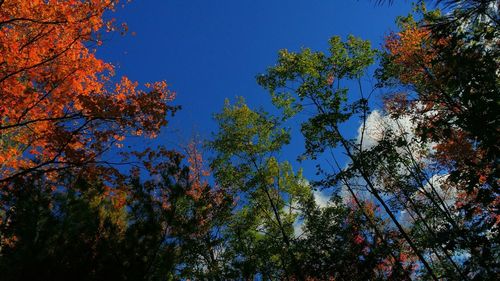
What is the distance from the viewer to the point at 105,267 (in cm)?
521

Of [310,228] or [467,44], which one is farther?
[310,228]

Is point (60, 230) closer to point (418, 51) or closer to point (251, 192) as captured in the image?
point (251, 192)

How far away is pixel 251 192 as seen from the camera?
16.0 meters

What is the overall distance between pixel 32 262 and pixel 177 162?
3.00 metres

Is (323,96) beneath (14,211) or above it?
above

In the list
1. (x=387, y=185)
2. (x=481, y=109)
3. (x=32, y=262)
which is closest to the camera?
(x=481, y=109)

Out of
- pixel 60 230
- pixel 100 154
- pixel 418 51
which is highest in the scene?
pixel 418 51

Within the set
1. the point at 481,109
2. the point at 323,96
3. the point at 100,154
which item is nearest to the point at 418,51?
the point at 323,96

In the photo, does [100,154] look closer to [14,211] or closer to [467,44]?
[14,211]

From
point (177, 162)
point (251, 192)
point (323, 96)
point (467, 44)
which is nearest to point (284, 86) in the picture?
point (323, 96)

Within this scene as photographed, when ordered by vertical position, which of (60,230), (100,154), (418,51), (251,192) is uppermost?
(418,51)

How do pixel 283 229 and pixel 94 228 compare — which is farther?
pixel 283 229

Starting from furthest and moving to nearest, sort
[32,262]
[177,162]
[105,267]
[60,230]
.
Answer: [177,162]
[105,267]
[60,230]
[32,262]

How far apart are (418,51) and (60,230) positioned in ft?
54.4
